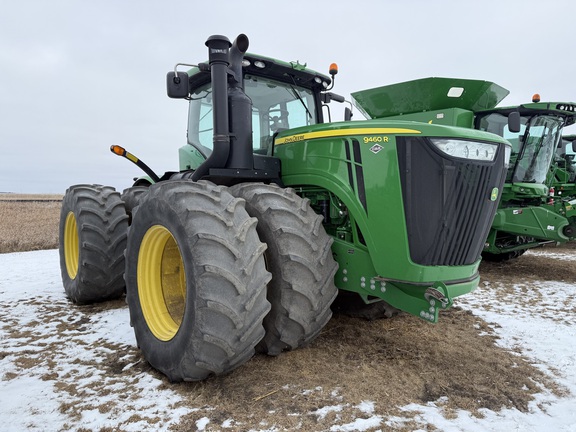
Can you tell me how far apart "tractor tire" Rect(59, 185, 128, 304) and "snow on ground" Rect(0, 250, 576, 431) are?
10.1 inches

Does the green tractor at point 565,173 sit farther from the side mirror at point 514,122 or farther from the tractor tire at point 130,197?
the tractor tire at point 130,197

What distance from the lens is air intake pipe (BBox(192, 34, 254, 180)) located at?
10.5ft

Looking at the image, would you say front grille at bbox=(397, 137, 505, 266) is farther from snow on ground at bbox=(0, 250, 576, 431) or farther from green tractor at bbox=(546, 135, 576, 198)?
green tractor at bbox=(546, 135, 576, 198)

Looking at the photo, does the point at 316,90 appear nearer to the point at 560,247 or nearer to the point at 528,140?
the point at 528,140

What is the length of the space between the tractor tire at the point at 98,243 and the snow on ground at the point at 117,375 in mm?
256

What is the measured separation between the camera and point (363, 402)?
100 inches

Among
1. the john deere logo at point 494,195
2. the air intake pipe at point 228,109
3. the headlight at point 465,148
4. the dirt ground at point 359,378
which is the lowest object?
the dirt ground at point 359,378

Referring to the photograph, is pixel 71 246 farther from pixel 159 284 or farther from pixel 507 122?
pixel 507 122

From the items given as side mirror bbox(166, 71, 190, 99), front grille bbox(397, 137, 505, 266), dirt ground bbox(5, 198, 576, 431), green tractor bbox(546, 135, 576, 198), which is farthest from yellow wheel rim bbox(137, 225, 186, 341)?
green tractor bbox(546, 135, 576, 198)

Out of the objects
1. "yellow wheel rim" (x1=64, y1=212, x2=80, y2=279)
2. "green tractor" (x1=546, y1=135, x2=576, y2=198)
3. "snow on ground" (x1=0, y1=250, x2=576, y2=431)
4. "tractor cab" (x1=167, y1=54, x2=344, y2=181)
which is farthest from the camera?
"green tractor" (x1=546, y1=135, x2=576, y2=198)

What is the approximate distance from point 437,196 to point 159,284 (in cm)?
223

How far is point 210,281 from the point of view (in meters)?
Result: 2.54

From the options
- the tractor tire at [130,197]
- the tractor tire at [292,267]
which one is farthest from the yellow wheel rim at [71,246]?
the tractor tire at [292,267]

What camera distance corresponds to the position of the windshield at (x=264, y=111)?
399cm
